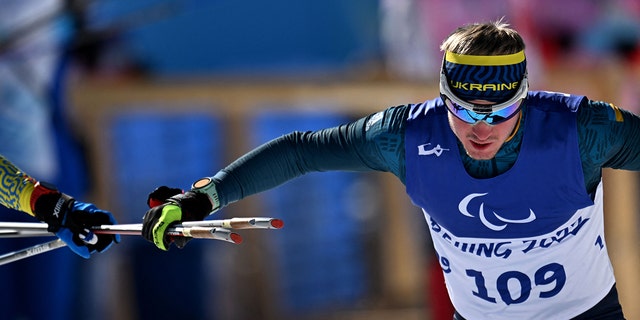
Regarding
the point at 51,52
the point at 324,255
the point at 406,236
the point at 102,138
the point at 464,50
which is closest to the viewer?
the point at 464,50

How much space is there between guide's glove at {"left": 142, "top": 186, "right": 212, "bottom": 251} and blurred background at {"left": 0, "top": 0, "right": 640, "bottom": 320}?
276cm

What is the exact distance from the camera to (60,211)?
4.16 m

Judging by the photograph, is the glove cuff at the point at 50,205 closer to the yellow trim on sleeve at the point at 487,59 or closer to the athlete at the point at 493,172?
the athlete at the point at 493,172

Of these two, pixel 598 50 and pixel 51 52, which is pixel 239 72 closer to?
pixel 51 52

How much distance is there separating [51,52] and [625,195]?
389 centimetres

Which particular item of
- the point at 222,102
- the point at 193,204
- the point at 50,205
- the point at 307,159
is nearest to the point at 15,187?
the point at 50,205

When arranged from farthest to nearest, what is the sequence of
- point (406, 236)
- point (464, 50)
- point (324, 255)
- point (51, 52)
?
point (324, 255) → point (406, 236) → point (51, 52) → point (464, 50)

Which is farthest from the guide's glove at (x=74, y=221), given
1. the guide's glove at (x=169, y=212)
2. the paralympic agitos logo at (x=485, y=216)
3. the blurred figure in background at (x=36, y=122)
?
the blurred figure in background at (x=36, y=122)

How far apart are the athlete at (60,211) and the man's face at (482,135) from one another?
4.26 feet

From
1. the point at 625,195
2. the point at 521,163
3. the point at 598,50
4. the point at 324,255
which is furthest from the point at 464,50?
the point at 324,255

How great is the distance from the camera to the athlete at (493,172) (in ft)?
12.2

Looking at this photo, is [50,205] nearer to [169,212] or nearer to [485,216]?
[169,212]

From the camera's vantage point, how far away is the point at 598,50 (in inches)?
300

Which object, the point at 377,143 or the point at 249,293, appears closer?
the point at 377,143
